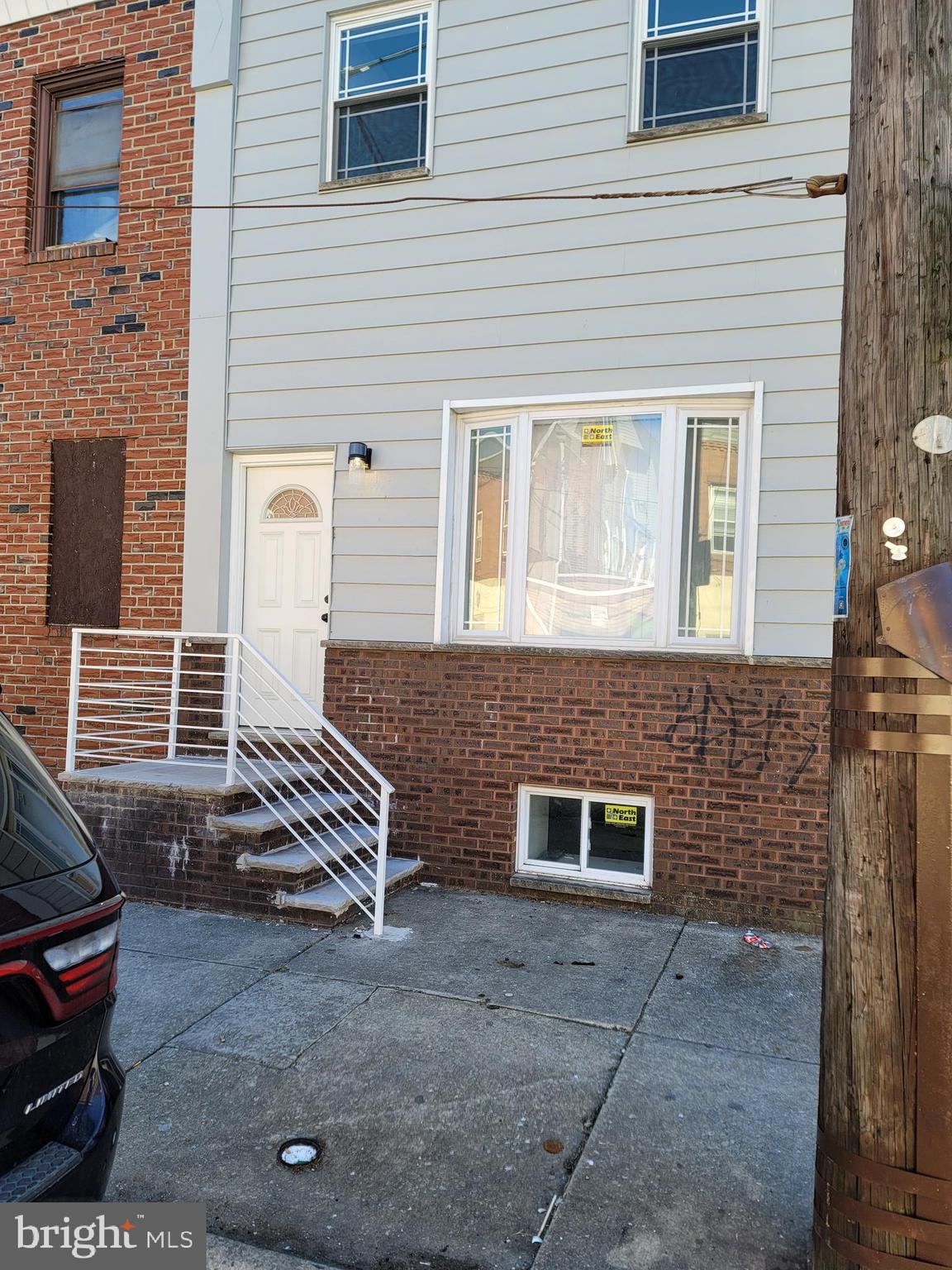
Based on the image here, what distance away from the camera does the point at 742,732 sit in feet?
18.5

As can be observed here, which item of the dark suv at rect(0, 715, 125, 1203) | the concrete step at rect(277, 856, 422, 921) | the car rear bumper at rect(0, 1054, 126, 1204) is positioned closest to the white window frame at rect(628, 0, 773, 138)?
the concrete step at rect(277, 856, 422, 921)

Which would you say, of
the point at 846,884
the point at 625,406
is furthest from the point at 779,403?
the point at 846,884

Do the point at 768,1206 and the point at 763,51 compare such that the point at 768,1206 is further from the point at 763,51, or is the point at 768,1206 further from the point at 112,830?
the point at 763,51

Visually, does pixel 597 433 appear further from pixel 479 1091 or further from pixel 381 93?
pixel 479 1091

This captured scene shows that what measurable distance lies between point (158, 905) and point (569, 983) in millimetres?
2695

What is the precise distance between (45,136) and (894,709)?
8419 mm

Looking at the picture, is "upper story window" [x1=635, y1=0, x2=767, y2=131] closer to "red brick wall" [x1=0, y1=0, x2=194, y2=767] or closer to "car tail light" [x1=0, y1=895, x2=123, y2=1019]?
"red brick wall" [x1=0, y1=0, x2=194, y2=767]

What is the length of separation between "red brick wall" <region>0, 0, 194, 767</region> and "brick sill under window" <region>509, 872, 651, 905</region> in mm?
3312

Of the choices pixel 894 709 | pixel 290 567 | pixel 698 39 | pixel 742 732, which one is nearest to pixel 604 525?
pixel 742 732

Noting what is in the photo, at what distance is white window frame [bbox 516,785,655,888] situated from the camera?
5863mm

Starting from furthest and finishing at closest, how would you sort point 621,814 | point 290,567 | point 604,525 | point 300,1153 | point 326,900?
1. point 290,567
2. point 604,525
3. point 621,814
4. point 326,900
5. point 300,1153

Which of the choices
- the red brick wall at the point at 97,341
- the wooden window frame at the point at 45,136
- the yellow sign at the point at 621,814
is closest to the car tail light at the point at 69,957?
the yellow sign at the point at 621,814

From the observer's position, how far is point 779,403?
564 centimetres

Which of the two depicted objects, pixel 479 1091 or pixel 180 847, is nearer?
pixel 479 1091
